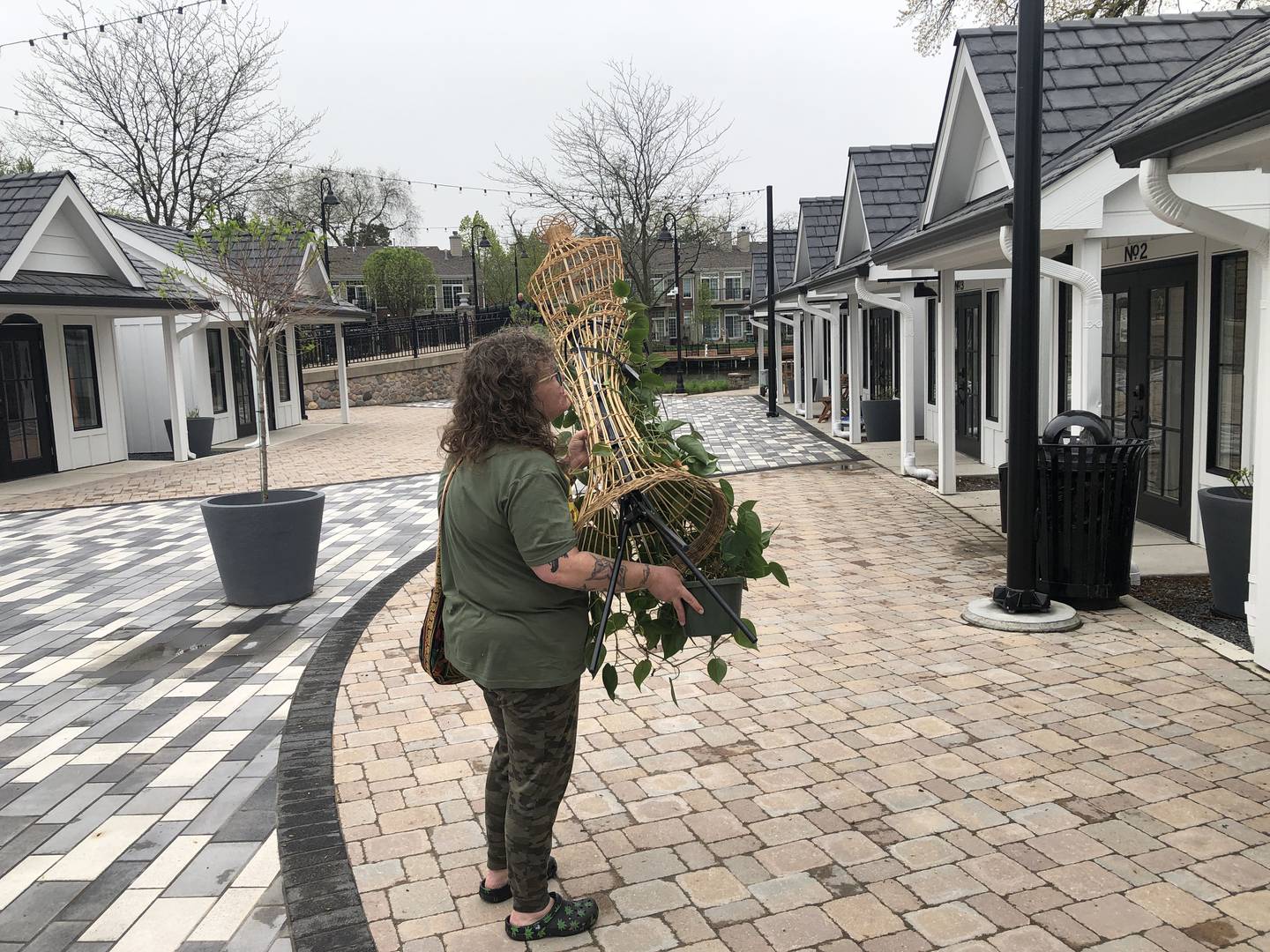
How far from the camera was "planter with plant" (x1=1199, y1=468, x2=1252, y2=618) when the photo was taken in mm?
5395

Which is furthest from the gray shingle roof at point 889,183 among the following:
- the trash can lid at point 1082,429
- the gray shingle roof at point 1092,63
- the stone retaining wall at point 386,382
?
the stone retaining wall at point 386,382

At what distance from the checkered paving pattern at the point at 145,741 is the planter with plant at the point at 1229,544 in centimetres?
484

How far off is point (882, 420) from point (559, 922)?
13892 mm

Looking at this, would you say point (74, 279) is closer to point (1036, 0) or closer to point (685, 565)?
point (1036, 0)

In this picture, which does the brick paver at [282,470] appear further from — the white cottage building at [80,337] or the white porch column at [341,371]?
the white porch column at [341,371]

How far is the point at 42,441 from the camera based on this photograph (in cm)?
1471

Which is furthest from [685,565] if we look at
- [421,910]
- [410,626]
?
[410,626]

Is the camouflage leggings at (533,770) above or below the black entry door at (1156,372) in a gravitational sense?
below

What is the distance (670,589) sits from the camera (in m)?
2.66

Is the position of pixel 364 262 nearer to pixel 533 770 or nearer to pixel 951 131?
pixel 951 131

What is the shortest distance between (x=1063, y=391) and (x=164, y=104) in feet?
90.6

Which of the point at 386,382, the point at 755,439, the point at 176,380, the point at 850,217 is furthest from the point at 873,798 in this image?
the point at 386,382

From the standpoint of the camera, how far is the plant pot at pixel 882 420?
1591 centimetres

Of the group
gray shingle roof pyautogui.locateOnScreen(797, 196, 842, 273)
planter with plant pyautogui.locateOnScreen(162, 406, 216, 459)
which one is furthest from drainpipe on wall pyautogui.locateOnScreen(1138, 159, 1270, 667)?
gray shingle roof pyautogui.locateOnScreen(797, 196, 842, 273)
